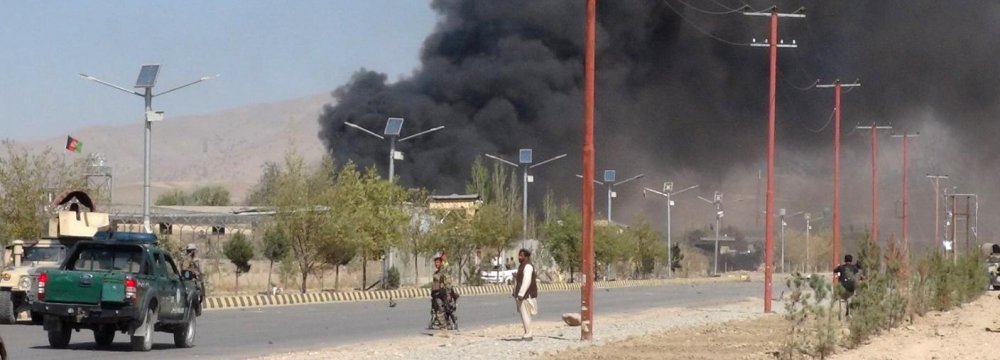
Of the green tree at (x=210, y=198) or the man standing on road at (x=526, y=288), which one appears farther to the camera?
the green tree at (x=210, y=198)

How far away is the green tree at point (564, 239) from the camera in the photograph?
7112 centimetres

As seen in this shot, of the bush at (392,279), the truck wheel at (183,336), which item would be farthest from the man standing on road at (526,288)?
the bush at (392,279)

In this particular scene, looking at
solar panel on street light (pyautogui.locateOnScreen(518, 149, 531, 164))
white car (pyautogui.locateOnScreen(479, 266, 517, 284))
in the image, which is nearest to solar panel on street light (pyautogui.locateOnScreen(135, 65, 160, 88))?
solar panel on street light (pyautogui.locateOnScreen(518, 149, 531, 164))

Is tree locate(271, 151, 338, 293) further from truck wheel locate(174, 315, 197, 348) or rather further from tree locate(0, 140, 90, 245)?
truck wheel locate(174, 315, 197, 348)

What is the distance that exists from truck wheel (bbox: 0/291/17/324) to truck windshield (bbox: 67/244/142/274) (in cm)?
776

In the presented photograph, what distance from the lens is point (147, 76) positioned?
38844 mm

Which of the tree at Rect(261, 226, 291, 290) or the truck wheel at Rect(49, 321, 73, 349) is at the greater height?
the tree at Rect(261, 226, 291, 290)

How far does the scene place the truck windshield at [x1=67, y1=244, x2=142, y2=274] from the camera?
20.5m

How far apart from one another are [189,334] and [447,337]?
4.38 meters

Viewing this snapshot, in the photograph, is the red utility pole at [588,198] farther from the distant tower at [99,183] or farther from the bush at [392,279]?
the bush at [392,279]

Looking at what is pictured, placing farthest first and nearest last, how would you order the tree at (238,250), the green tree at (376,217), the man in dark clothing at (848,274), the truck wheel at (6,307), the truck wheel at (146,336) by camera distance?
the tree at (238,250) < the green tree at (376,217) < the man in dark clothing at (848,274) < the truck wheel at (6,307) < the truck wheel at (146,336)

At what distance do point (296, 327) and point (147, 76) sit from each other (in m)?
13.0

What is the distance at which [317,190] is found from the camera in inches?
2045

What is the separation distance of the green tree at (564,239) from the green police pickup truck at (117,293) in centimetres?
4961
